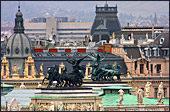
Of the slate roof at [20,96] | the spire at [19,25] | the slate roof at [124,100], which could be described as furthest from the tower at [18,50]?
the slate roof at [124,100]

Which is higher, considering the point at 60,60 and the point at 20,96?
the point at 60,60

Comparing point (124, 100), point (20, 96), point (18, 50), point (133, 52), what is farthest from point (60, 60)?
point (124, 100)

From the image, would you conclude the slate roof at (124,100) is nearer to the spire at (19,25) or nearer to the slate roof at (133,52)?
the spire at (19,25)

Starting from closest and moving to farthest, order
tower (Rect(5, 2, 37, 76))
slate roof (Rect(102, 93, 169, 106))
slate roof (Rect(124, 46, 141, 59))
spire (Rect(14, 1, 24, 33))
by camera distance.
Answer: slate roof (Rect(102, 93, 169, 106))
tower (Rect(5, 2, 37, 76))
spire (Rect(14, 1, 24, 33))
slate roof (Rect(124, 46, 141, 59))

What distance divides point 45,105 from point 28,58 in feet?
178

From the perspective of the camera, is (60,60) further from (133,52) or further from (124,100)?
(124,100)

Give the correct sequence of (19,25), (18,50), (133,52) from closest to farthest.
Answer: (18,50), (19,25), (133,52)

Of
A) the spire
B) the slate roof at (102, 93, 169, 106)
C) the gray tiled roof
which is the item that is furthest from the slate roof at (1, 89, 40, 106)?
the spire

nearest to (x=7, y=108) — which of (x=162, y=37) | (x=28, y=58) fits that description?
(x=28, y=58)

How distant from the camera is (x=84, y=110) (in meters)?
89.6

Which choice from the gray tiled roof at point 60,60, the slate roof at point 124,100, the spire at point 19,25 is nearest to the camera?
the slate roof at point 124,100

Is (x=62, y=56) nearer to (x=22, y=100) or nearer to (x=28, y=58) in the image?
(x=28, y=58)

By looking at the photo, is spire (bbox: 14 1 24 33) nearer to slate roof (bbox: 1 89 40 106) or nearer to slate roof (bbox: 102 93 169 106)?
slate roof (bbox: 1 89 40 106)

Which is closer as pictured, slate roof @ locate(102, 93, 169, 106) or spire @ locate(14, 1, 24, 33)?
slate roof @ locate(102, 93, 169, 106)
